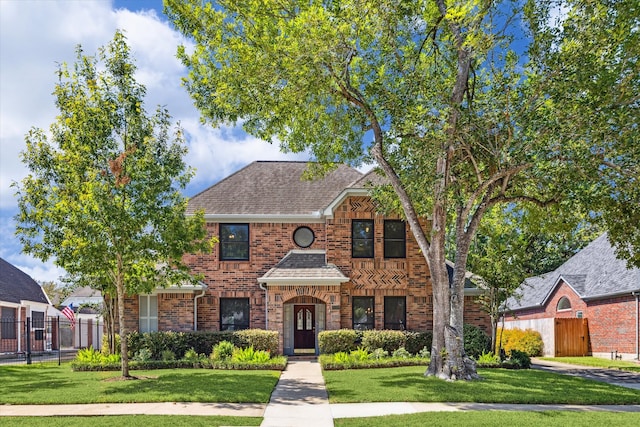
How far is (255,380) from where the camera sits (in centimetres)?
1544

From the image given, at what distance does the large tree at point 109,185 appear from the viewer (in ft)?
48.8

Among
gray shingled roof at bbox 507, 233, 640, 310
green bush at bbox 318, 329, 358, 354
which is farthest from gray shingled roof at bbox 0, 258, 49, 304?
gray shingled roof at bbox 507, 233, 640, 310

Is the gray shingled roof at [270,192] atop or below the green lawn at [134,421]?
atop

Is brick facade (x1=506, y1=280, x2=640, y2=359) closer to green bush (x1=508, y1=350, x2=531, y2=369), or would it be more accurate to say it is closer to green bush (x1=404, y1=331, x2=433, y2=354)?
green bush (x1=508, y1=350, x2=531, y2=369)

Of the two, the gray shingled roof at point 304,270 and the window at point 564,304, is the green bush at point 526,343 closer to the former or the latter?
the window at point 564,304

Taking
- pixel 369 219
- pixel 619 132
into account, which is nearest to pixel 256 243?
pixel 369 219

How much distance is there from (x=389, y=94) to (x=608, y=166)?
5.70 metres

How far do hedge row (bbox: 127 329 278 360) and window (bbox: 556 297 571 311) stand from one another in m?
17.3

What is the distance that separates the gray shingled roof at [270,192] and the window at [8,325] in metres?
15.6

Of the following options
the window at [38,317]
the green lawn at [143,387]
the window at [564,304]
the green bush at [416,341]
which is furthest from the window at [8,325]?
the window at [564,304]

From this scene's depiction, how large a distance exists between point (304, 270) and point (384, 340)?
3.90 metres

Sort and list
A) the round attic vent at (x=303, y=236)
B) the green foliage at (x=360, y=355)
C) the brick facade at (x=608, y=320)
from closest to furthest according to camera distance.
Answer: the green foliage at (x=360, y=355), the round attic vent at (x=303, y=236), the brick facade at (x=608, y=320)

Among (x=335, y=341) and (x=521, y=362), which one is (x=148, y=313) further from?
(x=521, y=362)

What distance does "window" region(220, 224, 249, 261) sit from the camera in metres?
24.0
